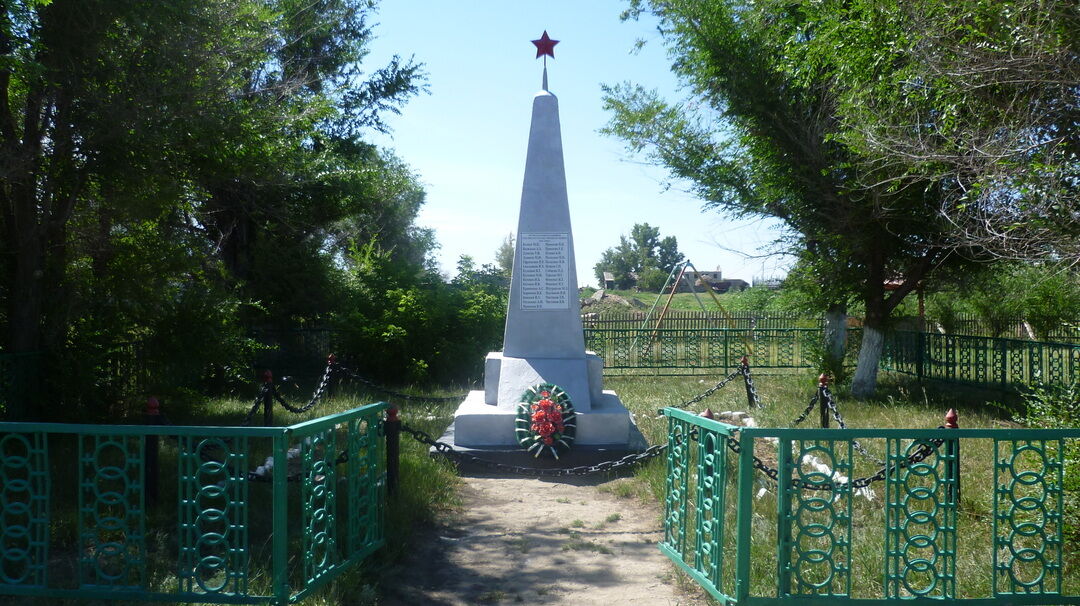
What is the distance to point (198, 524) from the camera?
457cm

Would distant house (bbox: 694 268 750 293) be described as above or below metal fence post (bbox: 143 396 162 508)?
above

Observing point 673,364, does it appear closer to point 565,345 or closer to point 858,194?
point 858,194

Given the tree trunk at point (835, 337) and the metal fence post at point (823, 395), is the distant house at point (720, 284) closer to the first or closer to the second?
the tree trunk at point (835, 337)

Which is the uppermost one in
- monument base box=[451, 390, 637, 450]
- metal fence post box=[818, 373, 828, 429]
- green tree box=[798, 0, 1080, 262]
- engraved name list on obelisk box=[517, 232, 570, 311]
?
green tree box=[798, 0, 1080, 262]

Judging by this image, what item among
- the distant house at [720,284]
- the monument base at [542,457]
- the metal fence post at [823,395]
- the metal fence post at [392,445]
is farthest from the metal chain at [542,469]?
the distant house at [720,284]

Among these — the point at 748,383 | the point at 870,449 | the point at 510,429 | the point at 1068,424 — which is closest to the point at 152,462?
the point at 510,429

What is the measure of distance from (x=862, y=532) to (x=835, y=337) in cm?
1075

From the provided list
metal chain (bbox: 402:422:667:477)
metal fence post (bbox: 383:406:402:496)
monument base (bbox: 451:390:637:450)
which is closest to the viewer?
metal fence post (bbox: 383:406:402:496)

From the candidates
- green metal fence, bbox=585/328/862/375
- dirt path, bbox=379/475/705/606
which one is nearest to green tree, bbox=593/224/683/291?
green metal fence, bbox=585/328/862/375

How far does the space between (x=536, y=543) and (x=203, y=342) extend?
6001mm

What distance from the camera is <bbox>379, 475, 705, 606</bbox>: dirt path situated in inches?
189

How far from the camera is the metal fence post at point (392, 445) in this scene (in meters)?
6.39

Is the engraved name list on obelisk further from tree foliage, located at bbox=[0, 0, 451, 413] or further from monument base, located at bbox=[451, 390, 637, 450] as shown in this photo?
tree foliage, located at bbox=[0, 0, 451, 413]

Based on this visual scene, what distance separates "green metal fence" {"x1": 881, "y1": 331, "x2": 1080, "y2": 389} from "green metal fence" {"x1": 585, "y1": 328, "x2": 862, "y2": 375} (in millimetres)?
1222
